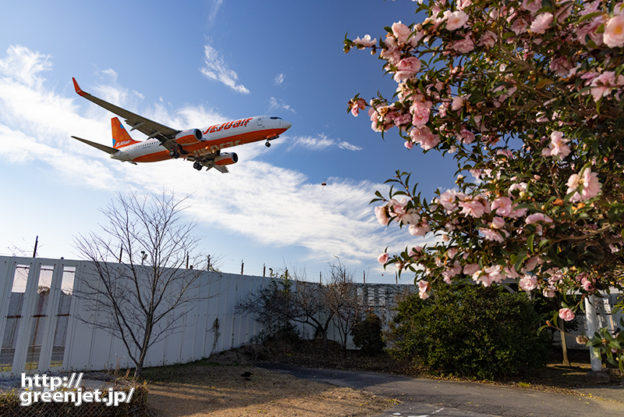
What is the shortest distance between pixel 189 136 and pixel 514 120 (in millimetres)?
15094

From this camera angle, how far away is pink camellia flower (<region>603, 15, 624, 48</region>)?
143 centimetres

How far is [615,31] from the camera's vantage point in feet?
4.73

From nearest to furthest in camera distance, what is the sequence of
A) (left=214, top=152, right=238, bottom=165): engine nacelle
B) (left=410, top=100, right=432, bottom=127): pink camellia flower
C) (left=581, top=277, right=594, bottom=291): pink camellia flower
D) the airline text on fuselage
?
(left=410, top=100, right=432, bottom=127): pink camellia flower → (left=581, top=277, right=594, bottom=291): pink camellia flower → the airline text on fuselage → (left=214, top=152, right=238, bottom=165): engine nacelle

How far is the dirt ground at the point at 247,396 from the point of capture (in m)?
5.59

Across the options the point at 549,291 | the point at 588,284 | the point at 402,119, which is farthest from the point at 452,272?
the point at 549,291

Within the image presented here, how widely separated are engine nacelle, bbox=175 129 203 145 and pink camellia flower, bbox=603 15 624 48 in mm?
15827

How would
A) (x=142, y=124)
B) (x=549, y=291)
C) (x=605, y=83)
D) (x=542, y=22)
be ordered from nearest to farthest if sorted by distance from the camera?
(x=605, y=83) → (x=542, y=22) → (x=549, y=291) → (x=142, y=124)

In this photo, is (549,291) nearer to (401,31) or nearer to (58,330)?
(401,31)

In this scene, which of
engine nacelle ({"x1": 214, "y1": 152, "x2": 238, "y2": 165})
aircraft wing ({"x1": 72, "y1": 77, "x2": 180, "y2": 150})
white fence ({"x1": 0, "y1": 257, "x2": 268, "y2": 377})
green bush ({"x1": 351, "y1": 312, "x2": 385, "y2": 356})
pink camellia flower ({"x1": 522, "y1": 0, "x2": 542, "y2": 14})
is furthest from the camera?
engine nacelle ({"x1": 214, "y1": 152, "x2": 238, "y2": 165})

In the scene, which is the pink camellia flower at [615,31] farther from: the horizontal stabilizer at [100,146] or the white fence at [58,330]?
the horizontal stabilizer at [100,146]

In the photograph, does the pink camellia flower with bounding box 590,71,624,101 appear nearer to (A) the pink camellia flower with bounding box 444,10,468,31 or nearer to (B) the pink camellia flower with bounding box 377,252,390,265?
(A) the pink camellia flower with bounding box 444,10,468,31

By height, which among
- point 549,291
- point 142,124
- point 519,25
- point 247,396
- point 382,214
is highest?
point 142,124

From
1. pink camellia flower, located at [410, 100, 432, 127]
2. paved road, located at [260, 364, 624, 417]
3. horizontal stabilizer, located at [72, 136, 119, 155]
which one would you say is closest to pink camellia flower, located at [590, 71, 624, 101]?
pink camellia flower, located at [410, 100, 432, 127]

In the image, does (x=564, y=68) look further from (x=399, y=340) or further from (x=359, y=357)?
(x=359, y=357)
